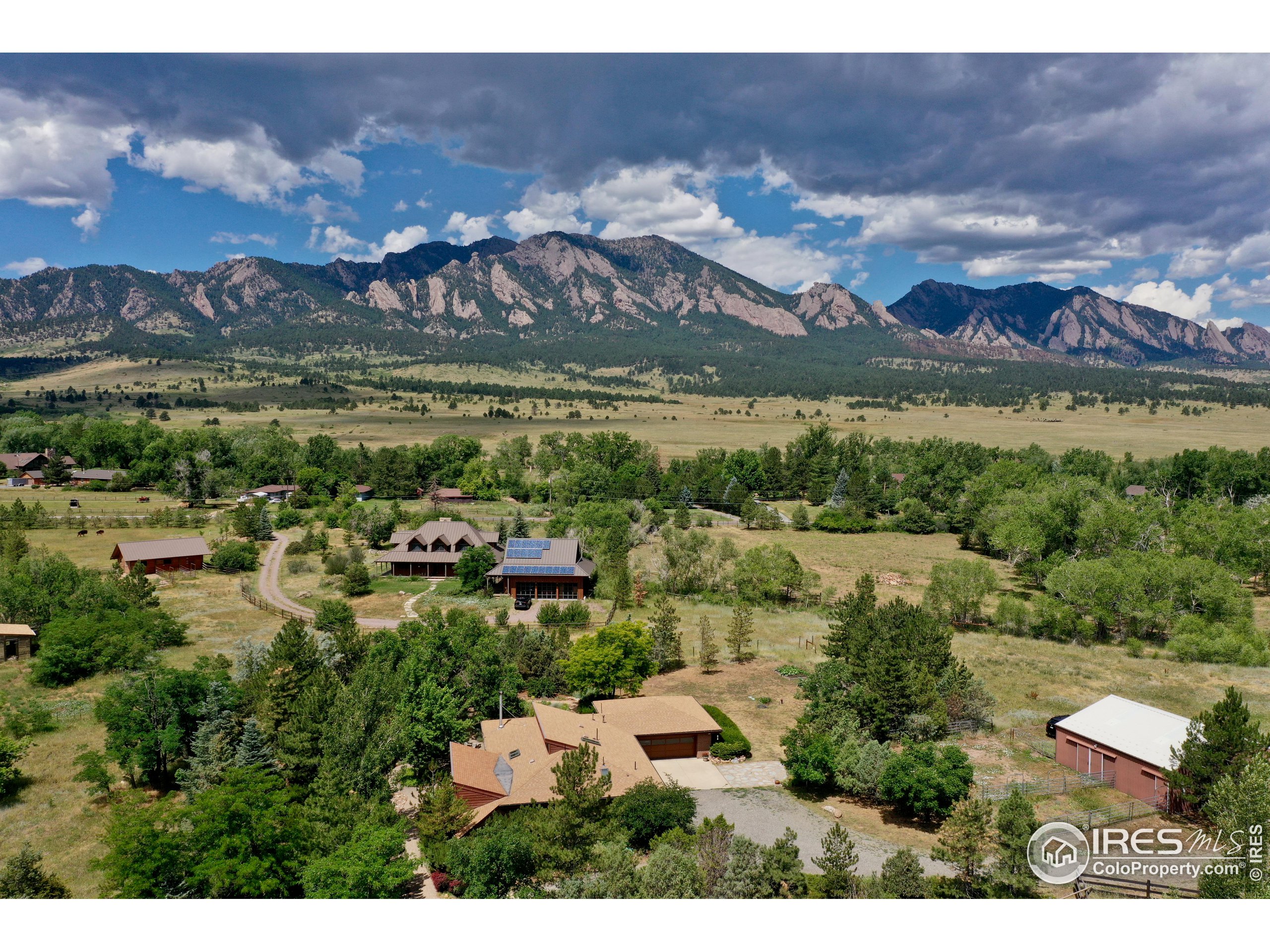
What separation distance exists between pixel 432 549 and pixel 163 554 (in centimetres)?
2414

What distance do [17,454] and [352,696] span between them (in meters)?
130

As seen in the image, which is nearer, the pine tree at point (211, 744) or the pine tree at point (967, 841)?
the pine tree at point (967, 841)

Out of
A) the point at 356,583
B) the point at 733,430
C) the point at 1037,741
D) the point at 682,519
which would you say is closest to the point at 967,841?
the point at 1037,741

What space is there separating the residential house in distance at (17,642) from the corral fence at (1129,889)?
180ft

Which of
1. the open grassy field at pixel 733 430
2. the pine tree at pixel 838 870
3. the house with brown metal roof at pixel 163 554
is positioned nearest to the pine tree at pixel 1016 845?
the pine tree at pixel 838 870

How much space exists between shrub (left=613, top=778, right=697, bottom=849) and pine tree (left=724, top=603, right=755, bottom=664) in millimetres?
21337

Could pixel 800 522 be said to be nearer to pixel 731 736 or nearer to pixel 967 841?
pixel 731 736

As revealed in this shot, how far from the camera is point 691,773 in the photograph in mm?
30812

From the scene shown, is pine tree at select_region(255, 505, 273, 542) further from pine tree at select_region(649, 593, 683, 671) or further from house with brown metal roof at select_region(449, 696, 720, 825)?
house with brown metal roof at select_region(449, 696, 720, 825)

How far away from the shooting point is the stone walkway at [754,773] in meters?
30.0

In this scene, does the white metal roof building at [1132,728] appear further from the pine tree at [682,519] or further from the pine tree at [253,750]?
the pine tree at [682,519]

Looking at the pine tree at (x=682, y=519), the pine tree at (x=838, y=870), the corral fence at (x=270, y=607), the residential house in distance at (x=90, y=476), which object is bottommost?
the corral fence at (x=270, y=607)

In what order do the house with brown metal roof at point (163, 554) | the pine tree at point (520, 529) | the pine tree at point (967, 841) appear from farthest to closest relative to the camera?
the pine tree at point (520, 529) < the house with brown metal roof at point (163, 554) < the pine tree at point (967, 841)

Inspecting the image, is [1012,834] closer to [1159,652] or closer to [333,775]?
[333,775]
